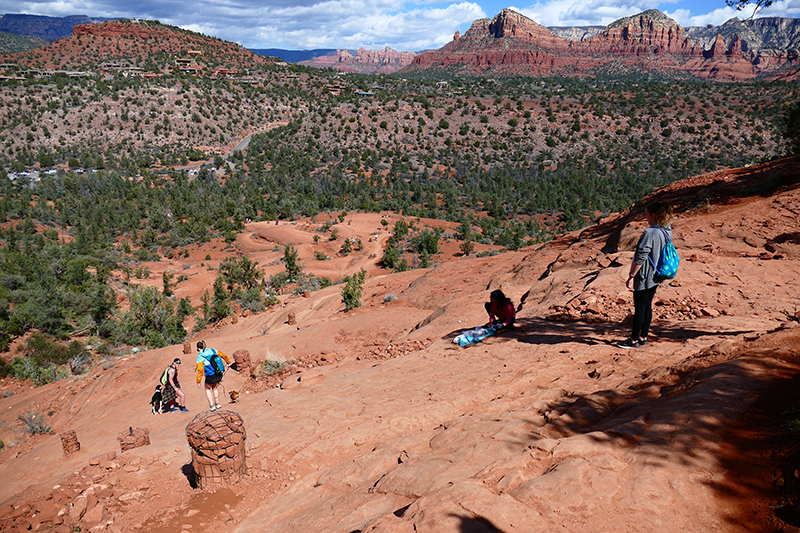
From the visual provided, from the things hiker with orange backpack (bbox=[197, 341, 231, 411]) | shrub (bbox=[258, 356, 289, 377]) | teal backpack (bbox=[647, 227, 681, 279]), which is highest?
teal backpack (bbox=[647, 227, 681, 279])

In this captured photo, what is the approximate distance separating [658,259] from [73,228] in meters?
41.2

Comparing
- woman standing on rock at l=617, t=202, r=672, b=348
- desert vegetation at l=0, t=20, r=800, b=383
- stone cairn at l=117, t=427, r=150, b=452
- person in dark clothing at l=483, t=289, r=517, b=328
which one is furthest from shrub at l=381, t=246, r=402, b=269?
woman standing on rock at l=617, t=202, r=672, b=348

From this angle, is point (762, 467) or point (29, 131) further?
point (29, 131)

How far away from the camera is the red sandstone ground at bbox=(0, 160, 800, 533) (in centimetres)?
305

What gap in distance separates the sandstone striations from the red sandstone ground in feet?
480

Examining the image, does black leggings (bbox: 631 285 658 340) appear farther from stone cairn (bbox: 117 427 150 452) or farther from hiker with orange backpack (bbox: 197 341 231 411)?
stone cairn (bbox: 117 427 150 452)

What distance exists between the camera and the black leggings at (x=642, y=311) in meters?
5.48

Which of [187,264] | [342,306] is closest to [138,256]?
[187,264]

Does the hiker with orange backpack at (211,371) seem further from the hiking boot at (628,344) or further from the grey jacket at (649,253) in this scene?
the grey jacket at (649,253)

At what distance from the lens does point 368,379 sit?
752 centimetres

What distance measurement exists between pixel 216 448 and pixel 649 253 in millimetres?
5506

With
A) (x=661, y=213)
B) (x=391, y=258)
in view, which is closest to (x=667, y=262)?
(x=661, y=213)

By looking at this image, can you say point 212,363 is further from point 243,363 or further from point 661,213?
point 661,213

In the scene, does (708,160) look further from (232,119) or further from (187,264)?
(232,119)
